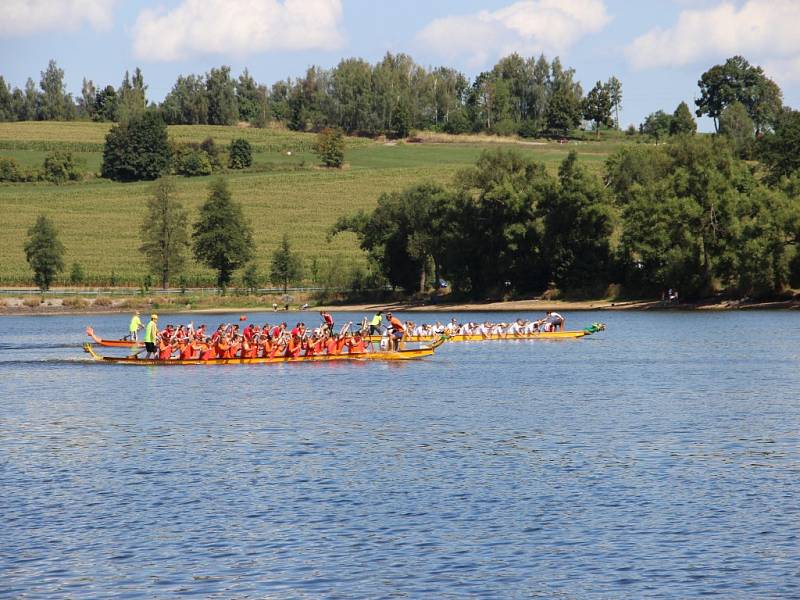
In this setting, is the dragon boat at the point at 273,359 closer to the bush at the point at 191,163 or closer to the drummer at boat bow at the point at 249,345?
the drummer at boat bow at the point at 249,345

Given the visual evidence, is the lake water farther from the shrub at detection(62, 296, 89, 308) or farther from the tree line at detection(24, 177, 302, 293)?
the tree line at detection(24, 177, 302, 293)

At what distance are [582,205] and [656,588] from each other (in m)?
74.4

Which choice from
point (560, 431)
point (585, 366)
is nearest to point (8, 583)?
point (560, 431)

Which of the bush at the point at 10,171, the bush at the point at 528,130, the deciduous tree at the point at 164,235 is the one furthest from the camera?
the bush at the point at 528,130

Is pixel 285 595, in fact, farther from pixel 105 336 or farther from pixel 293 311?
pixel 293 311

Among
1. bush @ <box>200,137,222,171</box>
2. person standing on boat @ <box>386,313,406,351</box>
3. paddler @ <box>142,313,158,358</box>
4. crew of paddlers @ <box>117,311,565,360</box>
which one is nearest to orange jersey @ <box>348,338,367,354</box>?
crew of paddlers @ <box>117,311,565,360</box>

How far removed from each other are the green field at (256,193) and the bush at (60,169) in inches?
105

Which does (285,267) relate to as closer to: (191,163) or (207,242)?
(207,242)

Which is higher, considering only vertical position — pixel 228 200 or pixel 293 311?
pixel 228 200

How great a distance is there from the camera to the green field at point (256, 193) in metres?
121

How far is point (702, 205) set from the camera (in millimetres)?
82875

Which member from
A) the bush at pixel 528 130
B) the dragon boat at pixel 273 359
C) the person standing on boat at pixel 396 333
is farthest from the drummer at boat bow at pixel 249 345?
the bush at pixel 528 130

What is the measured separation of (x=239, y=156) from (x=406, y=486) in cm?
15370

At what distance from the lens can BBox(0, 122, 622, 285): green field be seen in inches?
4769
